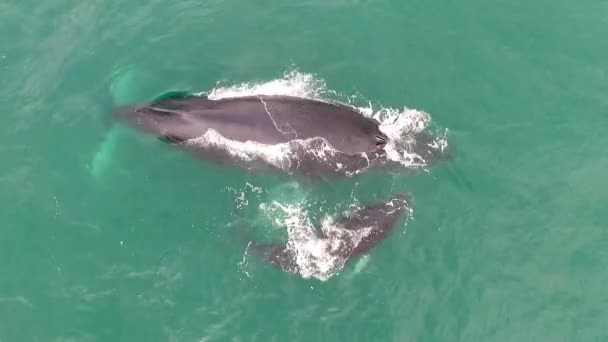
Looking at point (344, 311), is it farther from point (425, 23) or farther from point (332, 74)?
point (425, 23)

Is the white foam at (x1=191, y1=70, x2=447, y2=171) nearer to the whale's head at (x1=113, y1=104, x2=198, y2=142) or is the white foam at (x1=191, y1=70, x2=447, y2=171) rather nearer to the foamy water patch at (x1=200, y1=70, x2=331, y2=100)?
the foamy water patch at (x1=200, y1=70, x2=331, y2=100)

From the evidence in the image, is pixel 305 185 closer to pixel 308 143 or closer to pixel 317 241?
pixel 308 143

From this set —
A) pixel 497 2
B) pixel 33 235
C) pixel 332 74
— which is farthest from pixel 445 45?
pixel 33 235

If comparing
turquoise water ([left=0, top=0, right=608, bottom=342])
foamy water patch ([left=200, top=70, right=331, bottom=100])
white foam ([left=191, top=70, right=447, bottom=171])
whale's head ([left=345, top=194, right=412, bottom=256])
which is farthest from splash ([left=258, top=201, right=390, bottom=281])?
foamy water patch ([left=200, top=70, right=331, bottom=100])

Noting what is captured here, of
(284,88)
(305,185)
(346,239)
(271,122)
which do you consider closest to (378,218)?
(346,239)

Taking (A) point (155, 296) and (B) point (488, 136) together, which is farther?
(B) point (488, 136)

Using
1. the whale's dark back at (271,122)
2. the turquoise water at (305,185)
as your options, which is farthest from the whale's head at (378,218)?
the whale's dark back at (271,122)

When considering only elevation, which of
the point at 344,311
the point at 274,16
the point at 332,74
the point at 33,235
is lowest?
the point at 344,311
